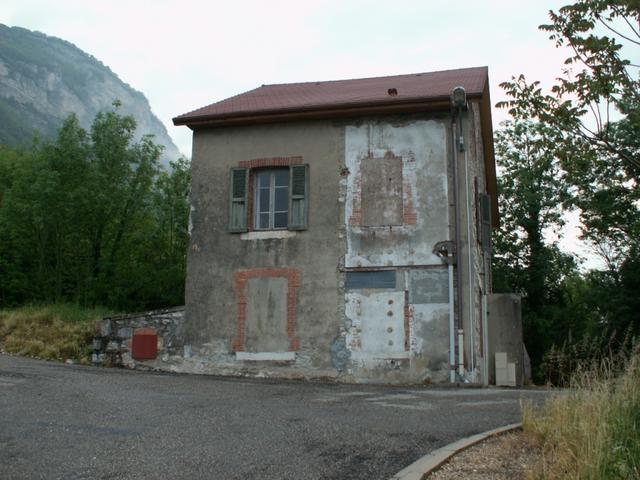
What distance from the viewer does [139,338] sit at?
51.4ft

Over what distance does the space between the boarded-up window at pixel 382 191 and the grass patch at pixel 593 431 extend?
25.3 feet

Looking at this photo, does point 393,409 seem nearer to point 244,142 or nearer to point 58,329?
point 244,142

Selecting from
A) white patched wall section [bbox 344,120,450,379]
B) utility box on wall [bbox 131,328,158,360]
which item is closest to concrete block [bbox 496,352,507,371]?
white patched wall section [bbox 344,120,450,379]

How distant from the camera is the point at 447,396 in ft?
34.5

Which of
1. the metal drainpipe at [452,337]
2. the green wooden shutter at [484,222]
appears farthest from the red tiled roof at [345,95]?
the metal drainpipe at [452,337]

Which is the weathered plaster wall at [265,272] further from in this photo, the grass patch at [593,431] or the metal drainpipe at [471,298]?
the grass patch at [593,431]

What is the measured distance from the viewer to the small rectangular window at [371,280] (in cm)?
1456

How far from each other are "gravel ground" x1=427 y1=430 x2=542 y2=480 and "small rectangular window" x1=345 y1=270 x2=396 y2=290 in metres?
7.75

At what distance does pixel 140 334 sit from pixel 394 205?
20.1ft

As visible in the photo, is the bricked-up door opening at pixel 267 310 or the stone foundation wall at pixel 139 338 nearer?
the bricked-up door opening at pixel 267 310

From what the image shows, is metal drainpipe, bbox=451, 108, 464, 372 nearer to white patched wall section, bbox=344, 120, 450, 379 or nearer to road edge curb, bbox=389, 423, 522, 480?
white patched wall section, bbox=344, 120, 450, 379

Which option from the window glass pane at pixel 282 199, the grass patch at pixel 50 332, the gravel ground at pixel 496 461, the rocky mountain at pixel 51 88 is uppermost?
the rocky mountain at pixel 51 88

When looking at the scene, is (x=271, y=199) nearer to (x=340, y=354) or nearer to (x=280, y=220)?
(x=280, y=220)

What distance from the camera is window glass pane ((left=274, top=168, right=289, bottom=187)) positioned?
1584cm
